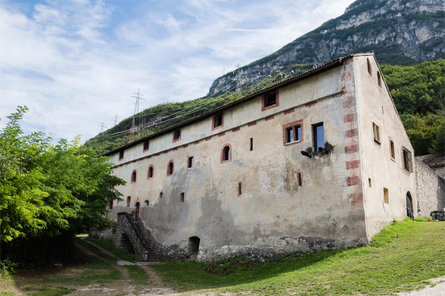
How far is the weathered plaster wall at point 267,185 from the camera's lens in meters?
→ 15.5

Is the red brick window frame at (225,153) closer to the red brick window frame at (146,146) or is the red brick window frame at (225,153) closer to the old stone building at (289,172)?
the old stone building at (289,172)

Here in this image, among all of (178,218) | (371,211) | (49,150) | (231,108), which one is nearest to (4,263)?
(49,150)

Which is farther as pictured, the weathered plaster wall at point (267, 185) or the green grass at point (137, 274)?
the green grass at point (137, 274)

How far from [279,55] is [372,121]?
96.4m

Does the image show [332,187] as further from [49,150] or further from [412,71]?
[412,71]

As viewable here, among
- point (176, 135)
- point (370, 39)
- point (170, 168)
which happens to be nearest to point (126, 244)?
point (170, 168)

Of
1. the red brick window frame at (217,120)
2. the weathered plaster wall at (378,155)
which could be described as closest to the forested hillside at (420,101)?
the weathered plaster wall at (378,155)

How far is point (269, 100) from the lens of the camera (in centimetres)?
1983

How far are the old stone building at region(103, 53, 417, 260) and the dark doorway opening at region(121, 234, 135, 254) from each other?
138 cm

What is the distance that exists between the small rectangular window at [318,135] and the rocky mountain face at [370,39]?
75519 mm

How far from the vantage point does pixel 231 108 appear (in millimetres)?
21719

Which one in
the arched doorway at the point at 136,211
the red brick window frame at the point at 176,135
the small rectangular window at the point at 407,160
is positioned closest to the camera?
the small rectangular window at the point at 407,160

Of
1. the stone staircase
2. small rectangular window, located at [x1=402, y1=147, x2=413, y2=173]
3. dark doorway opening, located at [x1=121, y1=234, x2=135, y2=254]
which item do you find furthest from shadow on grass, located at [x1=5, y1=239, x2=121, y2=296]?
small rectangular window, located at [x1=402, y1=147, x2=413, y2=173]

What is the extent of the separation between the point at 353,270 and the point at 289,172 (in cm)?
661
